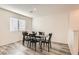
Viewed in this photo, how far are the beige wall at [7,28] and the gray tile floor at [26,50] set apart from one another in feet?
0.33

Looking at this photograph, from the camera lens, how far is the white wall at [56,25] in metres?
2.24

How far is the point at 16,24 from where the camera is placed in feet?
7.59

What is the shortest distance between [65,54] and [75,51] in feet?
0.67

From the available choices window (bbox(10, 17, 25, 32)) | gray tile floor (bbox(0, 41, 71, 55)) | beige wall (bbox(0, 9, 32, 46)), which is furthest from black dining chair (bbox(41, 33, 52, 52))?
window (bbox(10, 17, 25, 32))

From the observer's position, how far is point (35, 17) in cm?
233

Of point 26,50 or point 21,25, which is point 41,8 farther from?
point 26,50

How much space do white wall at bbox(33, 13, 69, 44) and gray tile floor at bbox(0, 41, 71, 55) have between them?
13 centimetres

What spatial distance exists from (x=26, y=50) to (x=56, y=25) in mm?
771

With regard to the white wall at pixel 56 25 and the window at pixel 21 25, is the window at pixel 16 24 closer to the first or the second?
the window at pixel 21 25

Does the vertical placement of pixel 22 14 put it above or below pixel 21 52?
above

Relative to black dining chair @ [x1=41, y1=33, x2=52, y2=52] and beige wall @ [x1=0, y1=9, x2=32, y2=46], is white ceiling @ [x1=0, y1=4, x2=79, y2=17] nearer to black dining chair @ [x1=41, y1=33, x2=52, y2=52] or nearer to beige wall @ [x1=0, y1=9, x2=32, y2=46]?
beige wall @ [x1=0, y1=9, x2=32, y2=46]

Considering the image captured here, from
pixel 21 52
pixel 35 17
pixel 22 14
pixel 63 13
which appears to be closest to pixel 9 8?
pixel 22 14
